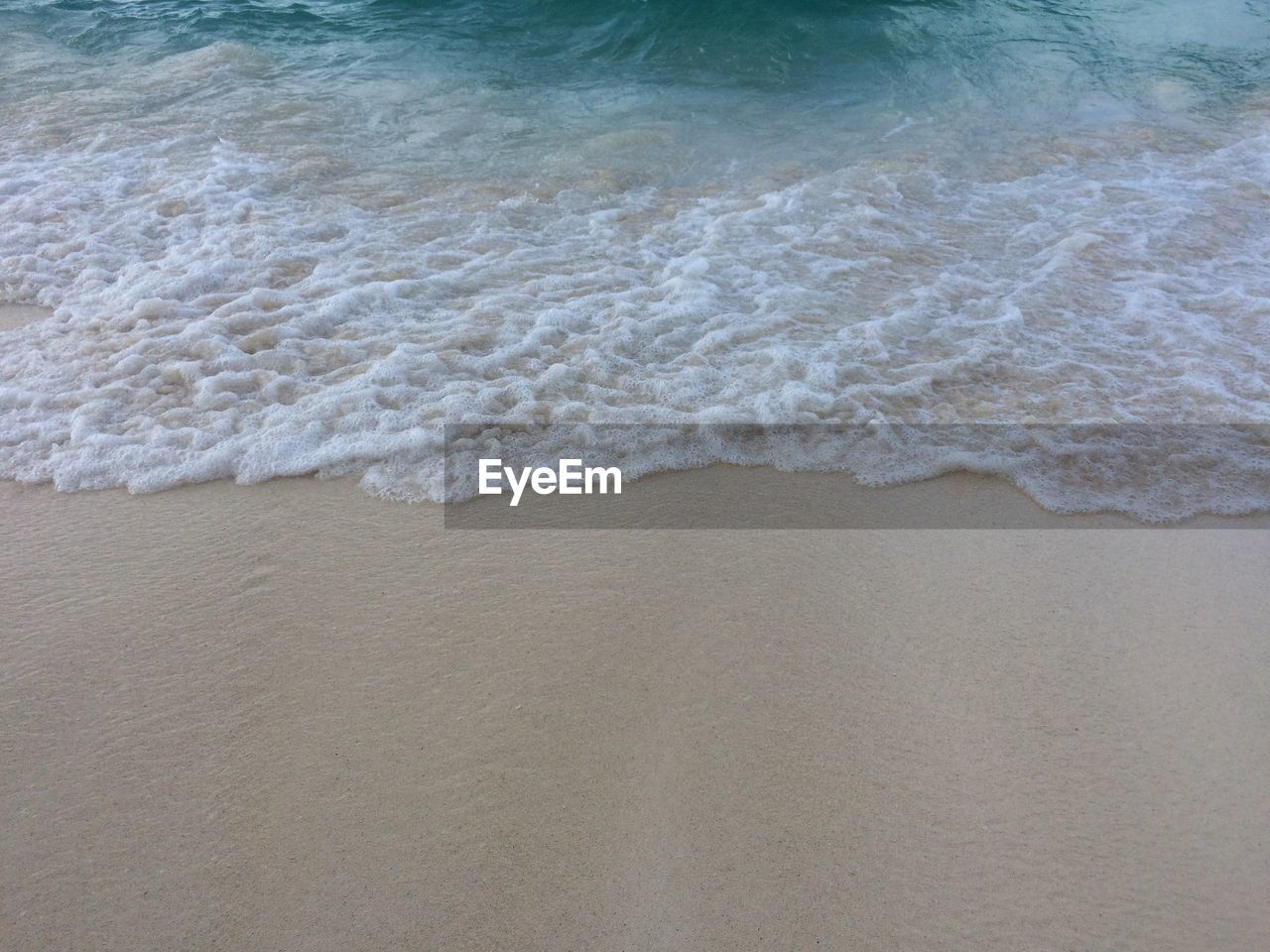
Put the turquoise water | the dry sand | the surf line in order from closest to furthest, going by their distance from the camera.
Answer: the dry sand < the surf line < the turquoise water

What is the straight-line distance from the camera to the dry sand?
1779mm

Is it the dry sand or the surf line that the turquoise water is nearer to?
the surf line

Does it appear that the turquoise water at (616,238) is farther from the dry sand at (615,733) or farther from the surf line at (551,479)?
the dry sand at (615,733)

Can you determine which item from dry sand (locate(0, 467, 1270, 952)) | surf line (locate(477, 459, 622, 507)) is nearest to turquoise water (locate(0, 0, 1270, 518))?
surf line (locate(477, 459, 622, 507))

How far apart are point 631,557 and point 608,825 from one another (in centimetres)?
90

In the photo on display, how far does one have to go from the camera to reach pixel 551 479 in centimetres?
300

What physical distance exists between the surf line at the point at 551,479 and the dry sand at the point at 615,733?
25cm

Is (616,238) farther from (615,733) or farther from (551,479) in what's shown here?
(615,733)

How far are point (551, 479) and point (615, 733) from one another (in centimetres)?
110

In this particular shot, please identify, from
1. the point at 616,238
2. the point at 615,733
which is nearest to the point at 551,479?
the point at 615,733

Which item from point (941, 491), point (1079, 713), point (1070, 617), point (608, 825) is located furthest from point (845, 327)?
point (608, 825)

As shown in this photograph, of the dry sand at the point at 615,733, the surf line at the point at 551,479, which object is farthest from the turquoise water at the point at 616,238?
the dry sand at the point at 615,733

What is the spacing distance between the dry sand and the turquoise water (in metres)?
0.44

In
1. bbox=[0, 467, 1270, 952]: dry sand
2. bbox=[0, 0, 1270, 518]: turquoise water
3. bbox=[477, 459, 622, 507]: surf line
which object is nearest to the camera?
bbox=[0, 467, 1270, 952]: dry sand
